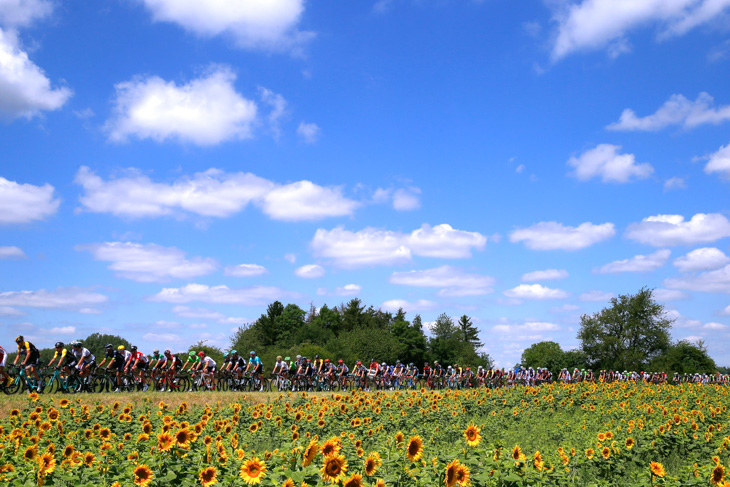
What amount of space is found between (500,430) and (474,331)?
118 m

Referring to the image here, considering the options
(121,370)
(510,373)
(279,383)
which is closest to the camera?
(121,370)

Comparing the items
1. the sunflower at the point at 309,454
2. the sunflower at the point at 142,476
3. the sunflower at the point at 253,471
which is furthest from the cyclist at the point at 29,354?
the sunflower at the point at 309,454

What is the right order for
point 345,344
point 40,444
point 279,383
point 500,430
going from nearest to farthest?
1. point 40,444
2. point 500,430
3. point 279,383
4. point 345,344

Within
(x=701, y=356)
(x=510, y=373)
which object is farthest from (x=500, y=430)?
(x=701, y=356)

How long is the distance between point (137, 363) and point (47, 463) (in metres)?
17.2

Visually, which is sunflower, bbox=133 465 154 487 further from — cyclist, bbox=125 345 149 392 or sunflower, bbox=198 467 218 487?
cyclist, bbox=125 345 149 392

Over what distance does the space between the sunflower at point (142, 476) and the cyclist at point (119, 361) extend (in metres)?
17.4

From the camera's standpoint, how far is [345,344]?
6762 cm

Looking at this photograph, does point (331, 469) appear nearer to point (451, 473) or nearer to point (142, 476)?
point (451, 473)

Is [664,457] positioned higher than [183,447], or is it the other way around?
[183,447]

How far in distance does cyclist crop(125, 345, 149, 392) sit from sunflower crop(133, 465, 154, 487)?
17.8m

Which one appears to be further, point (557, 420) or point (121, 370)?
point (121, 370)

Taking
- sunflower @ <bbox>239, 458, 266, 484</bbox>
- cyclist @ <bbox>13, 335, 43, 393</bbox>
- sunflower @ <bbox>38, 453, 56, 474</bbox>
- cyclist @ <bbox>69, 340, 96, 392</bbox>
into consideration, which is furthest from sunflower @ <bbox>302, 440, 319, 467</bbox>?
cyclist @ <bbox>69, 340, 96, 392</bbox>

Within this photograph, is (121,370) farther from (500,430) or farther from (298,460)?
(298,460)
